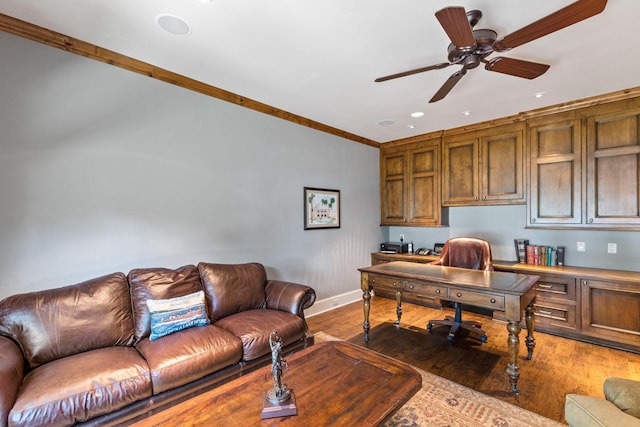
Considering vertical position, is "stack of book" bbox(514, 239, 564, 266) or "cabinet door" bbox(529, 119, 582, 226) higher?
"cabinet door" bbox(529, 119, 582, 226)

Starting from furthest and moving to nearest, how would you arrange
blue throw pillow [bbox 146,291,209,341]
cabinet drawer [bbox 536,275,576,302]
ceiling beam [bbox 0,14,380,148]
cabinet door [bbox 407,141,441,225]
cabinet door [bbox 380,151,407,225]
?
1. cabinet door [bbox 380,151,407,225]
2. cabinet door [bbox 407,141,441,225]
3. cabinet drawer [bbox 536,275,576,302]
4. blue throw pillow [bbox 146,291,209,341]
5. ceiling beam [bbox 0,14,380,148]

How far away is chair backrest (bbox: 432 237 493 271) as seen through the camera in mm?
3403

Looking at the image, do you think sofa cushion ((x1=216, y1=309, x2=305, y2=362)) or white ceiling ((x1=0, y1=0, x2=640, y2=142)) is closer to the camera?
white ceiling ((x1=0, y1=0, x2=640, y2=142))

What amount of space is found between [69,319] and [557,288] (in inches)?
179

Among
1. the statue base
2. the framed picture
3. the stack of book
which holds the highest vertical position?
the framed picture

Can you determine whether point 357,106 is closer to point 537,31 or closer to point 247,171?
point 247,171

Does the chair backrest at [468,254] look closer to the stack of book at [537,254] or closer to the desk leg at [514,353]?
the stack of book at [537,254]

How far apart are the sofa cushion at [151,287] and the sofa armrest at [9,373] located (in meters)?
0.63

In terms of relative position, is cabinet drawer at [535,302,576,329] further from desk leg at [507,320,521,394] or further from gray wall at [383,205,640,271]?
desk leg at [507,320,521,394]

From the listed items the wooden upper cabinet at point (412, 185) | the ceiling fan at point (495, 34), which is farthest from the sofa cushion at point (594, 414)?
the wooden upper cabinet at point (412, 185)

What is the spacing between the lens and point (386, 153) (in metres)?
5.19

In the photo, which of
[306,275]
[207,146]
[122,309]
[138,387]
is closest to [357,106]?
[207,146]

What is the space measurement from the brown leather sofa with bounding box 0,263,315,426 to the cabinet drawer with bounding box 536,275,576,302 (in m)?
2.80

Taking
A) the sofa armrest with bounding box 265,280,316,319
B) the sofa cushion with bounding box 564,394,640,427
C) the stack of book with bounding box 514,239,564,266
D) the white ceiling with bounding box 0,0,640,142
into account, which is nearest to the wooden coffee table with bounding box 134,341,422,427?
the sofa cushion with bounding box 564,394,640,427
